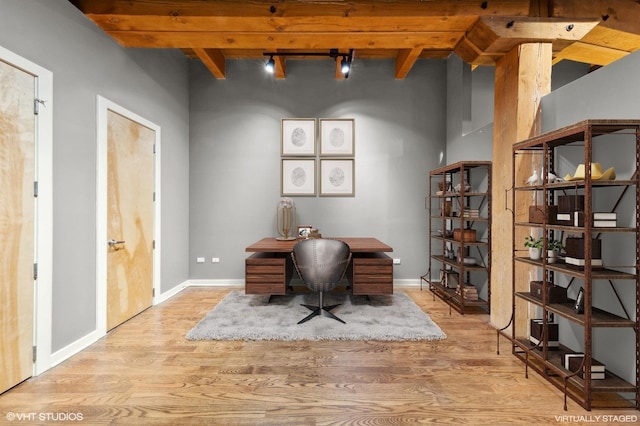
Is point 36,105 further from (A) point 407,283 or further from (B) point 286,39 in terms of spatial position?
(A) point 407,283

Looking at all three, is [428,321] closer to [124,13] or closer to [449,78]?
[449,78]

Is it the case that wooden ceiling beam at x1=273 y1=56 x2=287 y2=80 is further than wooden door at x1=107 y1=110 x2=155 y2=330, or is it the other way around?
wooden ceiling beam at x1=273 y1=56 x2=287 y2=80

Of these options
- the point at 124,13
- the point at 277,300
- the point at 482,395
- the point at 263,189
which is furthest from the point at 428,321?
the point at 124,13

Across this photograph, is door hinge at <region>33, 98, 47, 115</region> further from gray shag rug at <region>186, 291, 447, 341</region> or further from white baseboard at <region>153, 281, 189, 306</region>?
white baseboard at <region>153, 281, 189, 306</region>

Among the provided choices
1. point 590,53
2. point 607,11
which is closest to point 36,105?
point 607,11

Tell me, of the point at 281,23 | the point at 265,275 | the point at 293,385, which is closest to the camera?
the point at 293,385

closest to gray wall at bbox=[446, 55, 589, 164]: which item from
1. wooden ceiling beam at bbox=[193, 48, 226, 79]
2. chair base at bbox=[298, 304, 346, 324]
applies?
chair base at bbox=[298, 304, 346, 324]

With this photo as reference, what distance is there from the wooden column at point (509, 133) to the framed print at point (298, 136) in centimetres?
245

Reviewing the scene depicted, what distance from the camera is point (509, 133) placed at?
2.86 meters

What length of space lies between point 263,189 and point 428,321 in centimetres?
287

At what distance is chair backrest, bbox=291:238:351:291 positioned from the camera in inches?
120

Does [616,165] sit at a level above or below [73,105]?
below

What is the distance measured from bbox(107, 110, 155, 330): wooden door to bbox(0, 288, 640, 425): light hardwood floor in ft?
1.67

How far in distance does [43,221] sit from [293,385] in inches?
82.7
